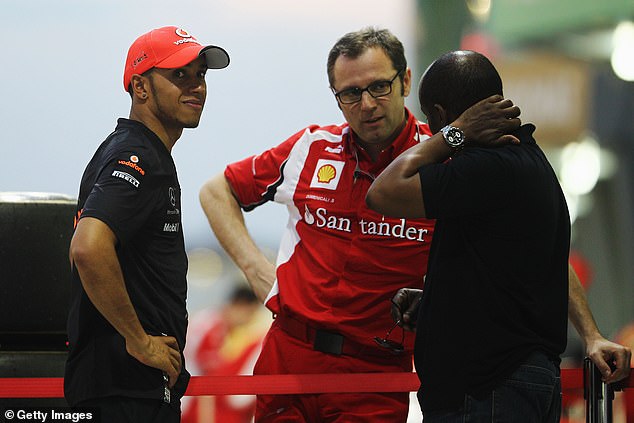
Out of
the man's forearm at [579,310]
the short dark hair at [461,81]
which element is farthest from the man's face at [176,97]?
the man's forearm at [579,310]

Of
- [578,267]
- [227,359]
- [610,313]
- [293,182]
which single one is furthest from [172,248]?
[610,313]

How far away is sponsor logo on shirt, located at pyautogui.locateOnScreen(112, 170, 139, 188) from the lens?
8.04ft

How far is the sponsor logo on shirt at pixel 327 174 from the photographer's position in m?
3.19

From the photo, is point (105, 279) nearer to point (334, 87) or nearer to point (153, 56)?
point (153, 56)

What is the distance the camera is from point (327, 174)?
321cm

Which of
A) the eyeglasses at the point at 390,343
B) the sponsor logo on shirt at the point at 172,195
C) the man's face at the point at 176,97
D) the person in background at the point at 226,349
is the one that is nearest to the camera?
the sponsor logo on shirt at the point at 172,195

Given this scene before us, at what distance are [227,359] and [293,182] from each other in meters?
3.56

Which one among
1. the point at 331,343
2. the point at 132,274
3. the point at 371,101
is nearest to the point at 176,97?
the point at 132,274

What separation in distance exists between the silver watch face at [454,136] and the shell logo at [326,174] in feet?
2.98

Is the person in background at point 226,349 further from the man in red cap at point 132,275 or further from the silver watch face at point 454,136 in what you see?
the silver watch face at point 454,136

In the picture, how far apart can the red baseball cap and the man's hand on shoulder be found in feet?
2.46

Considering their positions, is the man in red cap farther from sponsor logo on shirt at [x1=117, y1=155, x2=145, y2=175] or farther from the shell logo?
the shell logo

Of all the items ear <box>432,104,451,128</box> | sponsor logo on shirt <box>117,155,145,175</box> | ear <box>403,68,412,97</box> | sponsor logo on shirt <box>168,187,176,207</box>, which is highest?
ear <box>403,68,412,97</box>

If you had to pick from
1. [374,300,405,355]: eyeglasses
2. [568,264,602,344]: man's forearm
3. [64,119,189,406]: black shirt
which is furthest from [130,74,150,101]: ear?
[568,264,602,344]: man's forearm
